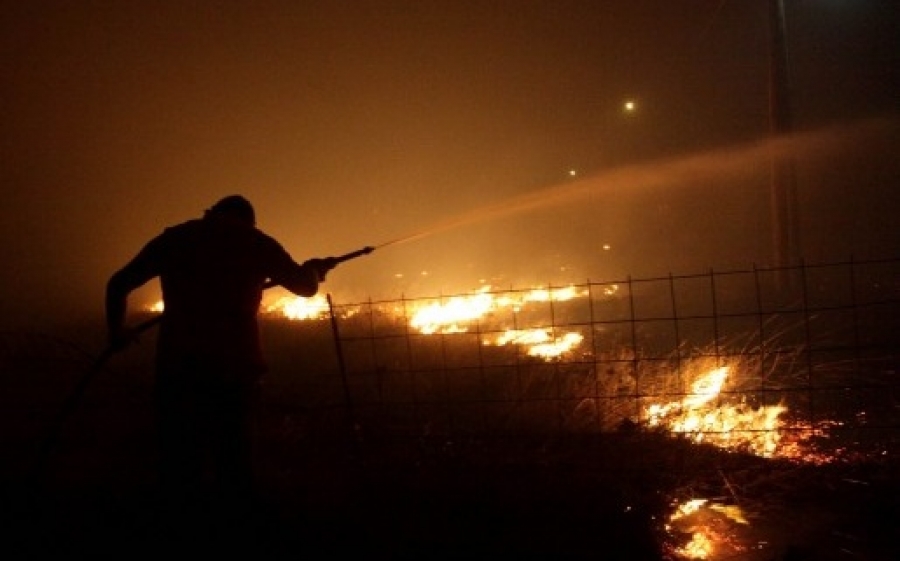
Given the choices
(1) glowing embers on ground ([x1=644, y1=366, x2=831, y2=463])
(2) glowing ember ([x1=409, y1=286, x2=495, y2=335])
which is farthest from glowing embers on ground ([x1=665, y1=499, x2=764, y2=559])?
(2) glowing ember ([x1=409, y1=286, x2=495, y2=335])

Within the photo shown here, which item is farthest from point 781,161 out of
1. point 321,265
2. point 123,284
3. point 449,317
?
point 123,284

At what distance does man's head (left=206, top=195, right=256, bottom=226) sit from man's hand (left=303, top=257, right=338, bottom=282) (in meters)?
0.50

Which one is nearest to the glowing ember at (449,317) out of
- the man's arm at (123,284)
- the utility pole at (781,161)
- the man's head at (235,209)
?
the man's head at (235,209)

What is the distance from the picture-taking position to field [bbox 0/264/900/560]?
4.01 metres

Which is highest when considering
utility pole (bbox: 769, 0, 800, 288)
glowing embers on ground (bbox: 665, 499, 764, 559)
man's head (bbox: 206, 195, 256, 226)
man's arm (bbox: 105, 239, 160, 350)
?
utility pole (bbox: 769, 0, 800, 288)

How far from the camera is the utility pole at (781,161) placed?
14.7 meters

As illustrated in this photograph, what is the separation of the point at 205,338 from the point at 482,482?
Result: 2.57 m

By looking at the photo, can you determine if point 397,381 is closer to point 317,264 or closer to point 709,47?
point 317,264

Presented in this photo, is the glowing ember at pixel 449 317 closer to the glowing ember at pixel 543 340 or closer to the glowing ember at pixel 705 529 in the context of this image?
the glowing ember at pixel 543 340

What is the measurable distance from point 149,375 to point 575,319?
38.6 feet

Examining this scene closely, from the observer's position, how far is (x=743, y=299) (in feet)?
56.9

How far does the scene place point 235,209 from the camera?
13.9 feet

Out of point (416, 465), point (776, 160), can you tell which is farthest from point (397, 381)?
point (776, 160)

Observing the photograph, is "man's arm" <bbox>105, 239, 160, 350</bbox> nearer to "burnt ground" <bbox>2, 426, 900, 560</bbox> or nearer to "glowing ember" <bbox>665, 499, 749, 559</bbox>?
"burnt ground" <bbox>2, 426, 900, 560</bbox>
